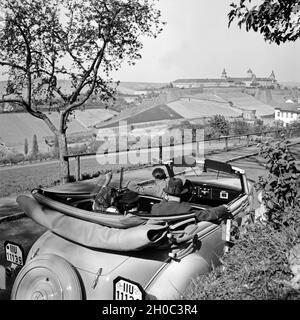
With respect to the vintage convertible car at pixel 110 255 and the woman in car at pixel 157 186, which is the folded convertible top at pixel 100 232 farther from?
the woman in car at pixel 157 186

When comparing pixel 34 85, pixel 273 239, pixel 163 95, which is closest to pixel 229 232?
pixel 273 239

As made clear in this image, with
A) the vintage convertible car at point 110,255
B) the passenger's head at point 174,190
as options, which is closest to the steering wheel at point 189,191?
the passenger's head at point 174,190

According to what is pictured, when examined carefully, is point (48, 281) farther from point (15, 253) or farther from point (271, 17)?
point (271, 17)

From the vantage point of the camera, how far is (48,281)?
3.46m

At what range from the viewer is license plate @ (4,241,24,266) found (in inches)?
160

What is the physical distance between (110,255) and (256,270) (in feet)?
4.20

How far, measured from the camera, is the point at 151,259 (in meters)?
3.58

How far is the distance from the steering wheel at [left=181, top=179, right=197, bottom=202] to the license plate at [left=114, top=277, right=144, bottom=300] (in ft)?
6.79

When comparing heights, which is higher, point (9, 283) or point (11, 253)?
point (11, 253)

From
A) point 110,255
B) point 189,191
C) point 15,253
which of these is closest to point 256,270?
point 110,255

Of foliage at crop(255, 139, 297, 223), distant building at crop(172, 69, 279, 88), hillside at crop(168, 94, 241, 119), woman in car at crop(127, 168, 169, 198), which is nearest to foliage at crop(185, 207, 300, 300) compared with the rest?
foliage at crop(255, 139, 297, 223)

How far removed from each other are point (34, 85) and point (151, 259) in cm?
992
